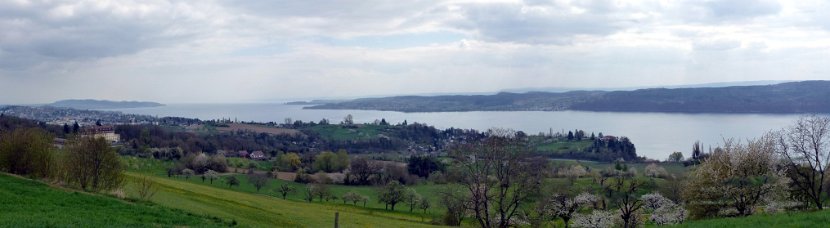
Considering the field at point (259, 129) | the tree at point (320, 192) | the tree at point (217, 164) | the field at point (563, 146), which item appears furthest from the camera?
the field at point (259, 129)

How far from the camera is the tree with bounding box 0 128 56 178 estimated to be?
28.9 m

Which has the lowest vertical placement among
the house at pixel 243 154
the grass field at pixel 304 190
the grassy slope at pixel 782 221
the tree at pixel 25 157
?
the grass field at pixel 304 190

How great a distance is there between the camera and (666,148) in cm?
14938

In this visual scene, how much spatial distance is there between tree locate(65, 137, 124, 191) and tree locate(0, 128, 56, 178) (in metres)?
1.74

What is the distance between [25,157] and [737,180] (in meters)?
38.0

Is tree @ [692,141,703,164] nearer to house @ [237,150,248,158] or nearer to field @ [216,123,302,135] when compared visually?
house @ [237,150,248,158]

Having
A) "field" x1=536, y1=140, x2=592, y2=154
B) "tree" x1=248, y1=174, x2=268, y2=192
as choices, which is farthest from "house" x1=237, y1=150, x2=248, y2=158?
"field" x1=536, y1=140, x2=592, y2=154

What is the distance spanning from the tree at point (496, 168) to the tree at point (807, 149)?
590 inches

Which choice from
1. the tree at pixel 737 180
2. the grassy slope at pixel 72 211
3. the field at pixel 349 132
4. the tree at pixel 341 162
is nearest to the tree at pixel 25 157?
the grassy slope at pixel 72 211

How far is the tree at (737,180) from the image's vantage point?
109ft

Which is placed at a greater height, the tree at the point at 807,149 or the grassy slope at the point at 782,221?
the tree at the point at 807,149

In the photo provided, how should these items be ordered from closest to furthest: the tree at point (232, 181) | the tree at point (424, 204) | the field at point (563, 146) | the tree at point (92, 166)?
the tree at point (92, 166) < the tree at point (424, 204) < the tree at point (232, 181) < the field at point (563, 146)

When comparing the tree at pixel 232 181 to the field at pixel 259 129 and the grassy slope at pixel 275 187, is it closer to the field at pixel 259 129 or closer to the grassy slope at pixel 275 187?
the grassy slope at pixel 275 187

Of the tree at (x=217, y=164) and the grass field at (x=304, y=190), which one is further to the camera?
the tree at (x=217, y=164)
